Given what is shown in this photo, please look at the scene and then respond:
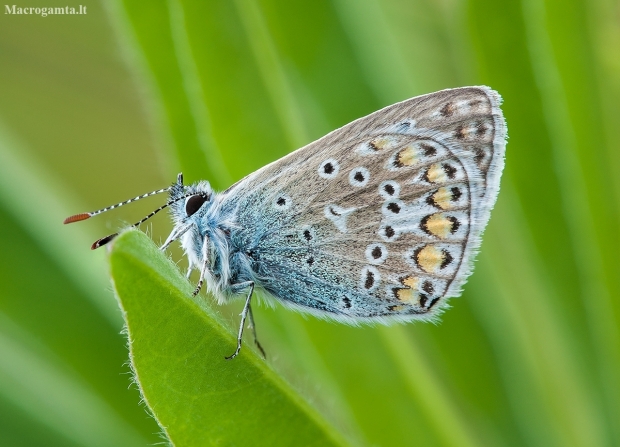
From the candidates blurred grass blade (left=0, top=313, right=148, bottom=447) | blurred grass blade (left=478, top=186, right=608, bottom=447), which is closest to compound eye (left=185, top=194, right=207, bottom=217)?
blurred grass blade (left=0, top=313, right=148, bottom=447)

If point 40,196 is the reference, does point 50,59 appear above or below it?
above

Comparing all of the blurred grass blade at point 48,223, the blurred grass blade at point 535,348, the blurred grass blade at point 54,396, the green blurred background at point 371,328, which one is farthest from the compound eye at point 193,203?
the blurred grass blade at point 535,348

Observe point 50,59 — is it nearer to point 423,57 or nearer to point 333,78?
point 333,78

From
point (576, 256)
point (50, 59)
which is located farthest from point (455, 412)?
point (50, 59)

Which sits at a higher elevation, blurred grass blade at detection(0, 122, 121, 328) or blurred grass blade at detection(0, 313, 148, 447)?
blurred grass blade at detection(0, 122, 121, 328)

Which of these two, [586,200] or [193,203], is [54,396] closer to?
[193,203]

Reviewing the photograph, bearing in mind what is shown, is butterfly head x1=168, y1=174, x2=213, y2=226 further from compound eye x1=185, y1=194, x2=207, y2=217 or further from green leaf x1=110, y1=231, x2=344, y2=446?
green leaf x1=110, y1=231, x2=344, y2=446
